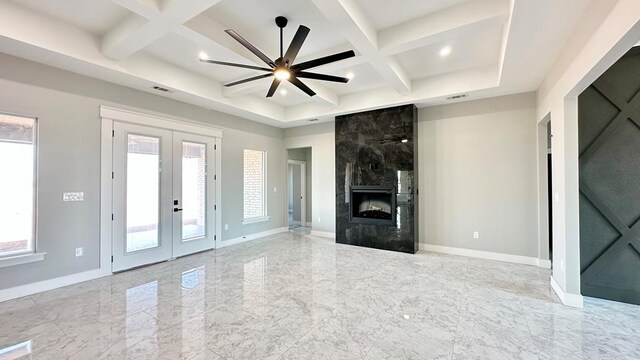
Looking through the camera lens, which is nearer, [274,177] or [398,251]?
[398,251]

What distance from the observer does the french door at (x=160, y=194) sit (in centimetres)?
426

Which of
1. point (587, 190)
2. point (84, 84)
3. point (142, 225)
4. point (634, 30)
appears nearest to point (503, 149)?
point (587, 190)

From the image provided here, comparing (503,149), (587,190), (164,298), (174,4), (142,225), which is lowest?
(164,298)

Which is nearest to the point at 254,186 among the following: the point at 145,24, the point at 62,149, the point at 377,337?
the point at 62,149

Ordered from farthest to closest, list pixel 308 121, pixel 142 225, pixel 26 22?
pixel 308 121
pixel 142 225
pixel 26 22

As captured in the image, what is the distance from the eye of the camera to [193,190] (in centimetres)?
532

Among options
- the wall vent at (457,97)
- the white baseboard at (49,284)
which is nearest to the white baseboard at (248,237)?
the white baseboard at (49,284)

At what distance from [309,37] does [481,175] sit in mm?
3917

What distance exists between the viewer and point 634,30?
187cm

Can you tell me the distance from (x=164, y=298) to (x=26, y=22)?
138 inches

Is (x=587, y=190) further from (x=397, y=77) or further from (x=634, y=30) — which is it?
(x=397, y=77)

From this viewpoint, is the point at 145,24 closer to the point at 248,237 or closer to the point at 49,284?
the point at 49,284

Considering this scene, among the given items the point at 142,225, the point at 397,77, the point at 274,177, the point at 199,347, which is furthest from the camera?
the point at 274,177

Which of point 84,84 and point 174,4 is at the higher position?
point 174,4
